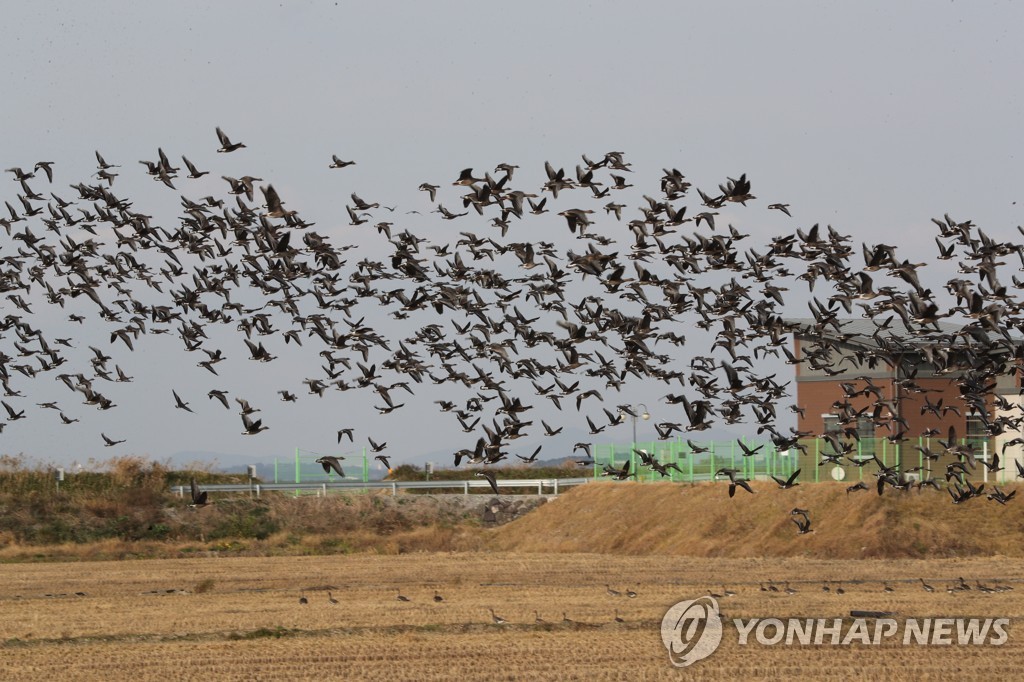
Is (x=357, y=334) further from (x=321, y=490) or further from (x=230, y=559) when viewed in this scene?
(x=321, y=490)

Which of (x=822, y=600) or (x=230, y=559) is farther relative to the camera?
(x=230, y=559)

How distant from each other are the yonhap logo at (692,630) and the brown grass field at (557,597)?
35 centimetres

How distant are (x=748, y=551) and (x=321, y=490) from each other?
24.5m

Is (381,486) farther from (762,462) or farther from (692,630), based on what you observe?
(692,630)

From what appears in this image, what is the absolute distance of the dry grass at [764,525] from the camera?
45.1 metres

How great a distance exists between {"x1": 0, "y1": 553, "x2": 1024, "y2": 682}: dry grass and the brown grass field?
79 mm

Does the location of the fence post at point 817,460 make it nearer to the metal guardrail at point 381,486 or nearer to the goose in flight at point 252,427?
the metal guardrail at point 381,486

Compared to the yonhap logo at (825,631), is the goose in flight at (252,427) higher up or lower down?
higher up

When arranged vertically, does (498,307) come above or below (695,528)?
above

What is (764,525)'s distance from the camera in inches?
1903

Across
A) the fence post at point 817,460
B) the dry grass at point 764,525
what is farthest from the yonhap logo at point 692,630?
the fence post at point 817,460

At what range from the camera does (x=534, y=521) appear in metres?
55.2

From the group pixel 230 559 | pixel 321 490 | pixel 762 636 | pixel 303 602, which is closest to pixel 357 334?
pixel 303 602

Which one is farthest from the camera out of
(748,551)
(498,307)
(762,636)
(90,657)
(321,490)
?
(321,490)
